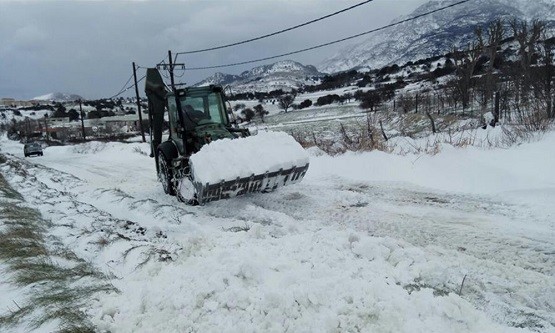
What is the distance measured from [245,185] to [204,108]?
2.84 metres

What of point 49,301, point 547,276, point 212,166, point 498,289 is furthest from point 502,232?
point 49,301

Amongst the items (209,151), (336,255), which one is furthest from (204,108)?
(336,255)

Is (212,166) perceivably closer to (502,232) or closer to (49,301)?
(49,301)

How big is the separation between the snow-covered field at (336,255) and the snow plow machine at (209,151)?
44 centimetres

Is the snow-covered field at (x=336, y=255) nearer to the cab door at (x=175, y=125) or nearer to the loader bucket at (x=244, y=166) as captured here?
the loader bucket at (x=244, y=166)

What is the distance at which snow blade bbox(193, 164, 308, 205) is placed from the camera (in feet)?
25.5

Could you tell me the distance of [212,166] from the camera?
25.5 ft

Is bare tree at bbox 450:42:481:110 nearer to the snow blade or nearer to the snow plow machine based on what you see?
the snow plow machine

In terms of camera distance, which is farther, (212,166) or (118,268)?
(212,166)

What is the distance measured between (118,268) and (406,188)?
5.72 metres

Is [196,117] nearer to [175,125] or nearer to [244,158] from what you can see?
[175,125]

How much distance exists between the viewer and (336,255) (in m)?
4.90

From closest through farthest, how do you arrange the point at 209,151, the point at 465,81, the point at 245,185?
the point at 209,151, the point at 245,185, the point at 465,81

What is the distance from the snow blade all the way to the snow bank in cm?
9
